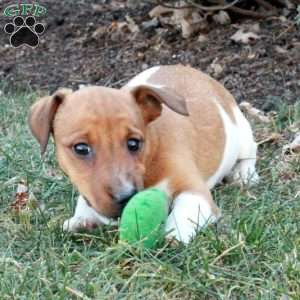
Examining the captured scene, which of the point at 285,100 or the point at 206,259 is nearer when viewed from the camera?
the point at 206,259

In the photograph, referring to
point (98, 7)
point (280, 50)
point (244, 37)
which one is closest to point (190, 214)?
point (280, 50)

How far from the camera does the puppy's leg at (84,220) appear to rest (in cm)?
494

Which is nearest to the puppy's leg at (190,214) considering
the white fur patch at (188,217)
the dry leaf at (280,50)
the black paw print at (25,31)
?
the white fur patch at (188,217)

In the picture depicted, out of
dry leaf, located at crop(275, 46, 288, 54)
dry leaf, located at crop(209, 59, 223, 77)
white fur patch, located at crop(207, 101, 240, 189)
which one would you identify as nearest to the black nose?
white fur patch, located at crop(207, 101, 240, 189)

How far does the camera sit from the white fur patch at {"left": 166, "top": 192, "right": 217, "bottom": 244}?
4.64 meters

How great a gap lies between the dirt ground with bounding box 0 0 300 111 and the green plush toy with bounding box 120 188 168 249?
3.38m

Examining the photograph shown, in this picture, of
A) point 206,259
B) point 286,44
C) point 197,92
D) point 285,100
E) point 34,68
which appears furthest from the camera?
point 34,68

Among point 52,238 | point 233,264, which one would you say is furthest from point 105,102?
point 233,264

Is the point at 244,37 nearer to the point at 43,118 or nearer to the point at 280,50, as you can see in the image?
the point at 280,50

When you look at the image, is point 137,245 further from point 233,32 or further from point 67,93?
point 233,32

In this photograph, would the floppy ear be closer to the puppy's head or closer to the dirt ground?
the puppy's head

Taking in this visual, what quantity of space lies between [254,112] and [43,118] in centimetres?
306

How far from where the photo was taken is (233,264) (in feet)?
14.5

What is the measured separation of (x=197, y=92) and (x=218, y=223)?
1567mm
